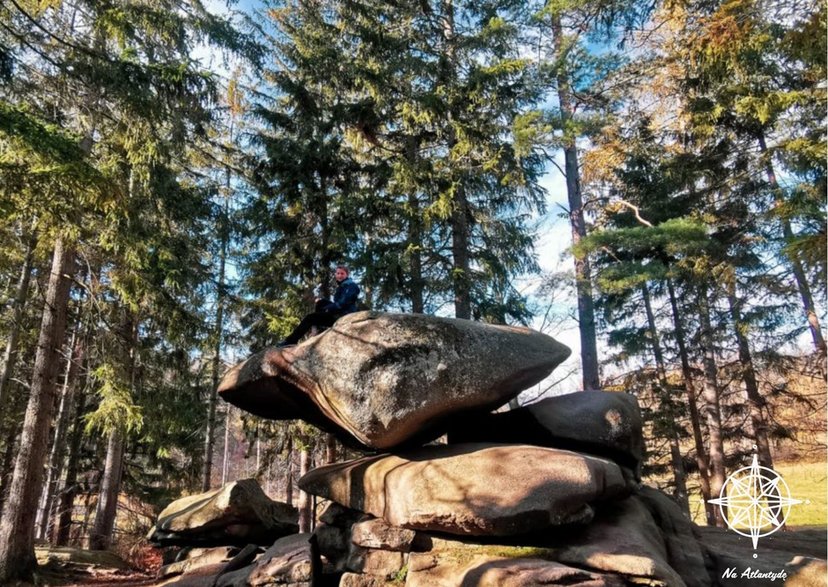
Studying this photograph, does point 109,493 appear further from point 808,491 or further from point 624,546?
point 808,491

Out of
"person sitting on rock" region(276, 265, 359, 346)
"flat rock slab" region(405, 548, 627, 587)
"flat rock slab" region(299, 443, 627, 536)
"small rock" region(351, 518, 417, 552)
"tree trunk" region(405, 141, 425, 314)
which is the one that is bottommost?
"flat rock slab" region(405, 548, 627, 587)

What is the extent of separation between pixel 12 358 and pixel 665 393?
641 inches

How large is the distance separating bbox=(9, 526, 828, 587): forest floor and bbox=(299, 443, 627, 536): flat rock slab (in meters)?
2.54

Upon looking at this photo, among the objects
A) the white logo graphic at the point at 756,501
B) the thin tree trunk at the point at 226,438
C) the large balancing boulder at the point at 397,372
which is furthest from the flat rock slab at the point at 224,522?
the white logo graphic at the point at 756,501

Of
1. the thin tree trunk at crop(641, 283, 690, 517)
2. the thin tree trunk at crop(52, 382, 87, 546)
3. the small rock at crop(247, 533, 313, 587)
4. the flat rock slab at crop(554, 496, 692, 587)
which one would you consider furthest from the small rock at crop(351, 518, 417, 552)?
the thin tree trunk at crop(52, 382, 87, 546)

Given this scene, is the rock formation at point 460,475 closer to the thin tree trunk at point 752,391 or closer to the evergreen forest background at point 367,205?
the evergreen forest background at point 367,205

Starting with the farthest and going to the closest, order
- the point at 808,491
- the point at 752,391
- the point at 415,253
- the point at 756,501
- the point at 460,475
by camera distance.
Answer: the point at 808,491
the point at 752,391
the point at 415,253
the point at 460,475
the point at 756,501

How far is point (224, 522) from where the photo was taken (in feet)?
33.8

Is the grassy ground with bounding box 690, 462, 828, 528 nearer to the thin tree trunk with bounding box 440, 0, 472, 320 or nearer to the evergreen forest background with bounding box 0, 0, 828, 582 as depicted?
the evergreen forest background with bounding box 0, 0, 828, 582

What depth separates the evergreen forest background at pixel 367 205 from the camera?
9.48 m

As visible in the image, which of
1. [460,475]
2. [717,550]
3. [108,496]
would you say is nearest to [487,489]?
[460,475]

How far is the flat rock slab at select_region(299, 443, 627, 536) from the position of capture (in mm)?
5957

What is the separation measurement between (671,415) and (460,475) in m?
11.0

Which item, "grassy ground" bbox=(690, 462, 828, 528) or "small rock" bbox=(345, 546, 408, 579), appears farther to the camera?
"grassy ground" bbox=(690, 462, 828, 528)
